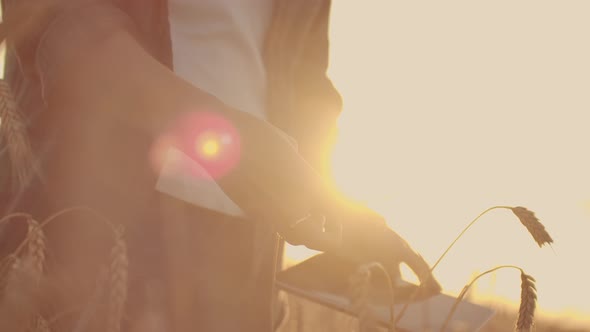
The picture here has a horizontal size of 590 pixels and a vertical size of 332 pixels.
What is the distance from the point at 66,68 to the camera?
67 centimetres

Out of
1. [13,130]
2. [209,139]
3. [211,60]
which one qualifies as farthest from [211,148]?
[211,60]

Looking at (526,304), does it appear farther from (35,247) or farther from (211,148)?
(35,247)

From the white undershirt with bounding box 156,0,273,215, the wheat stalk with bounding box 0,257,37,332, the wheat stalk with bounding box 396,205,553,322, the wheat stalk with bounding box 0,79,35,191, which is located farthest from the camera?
the white undershirt with bounding box 156,0,273,215

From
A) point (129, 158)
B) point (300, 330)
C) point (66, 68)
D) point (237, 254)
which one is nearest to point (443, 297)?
point (237, 254)

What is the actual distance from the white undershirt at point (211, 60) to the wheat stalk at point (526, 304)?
48 cm

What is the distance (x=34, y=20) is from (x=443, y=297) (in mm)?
686

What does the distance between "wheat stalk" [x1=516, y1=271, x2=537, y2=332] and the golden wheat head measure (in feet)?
0.18

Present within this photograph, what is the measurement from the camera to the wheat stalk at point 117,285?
1.89 feet

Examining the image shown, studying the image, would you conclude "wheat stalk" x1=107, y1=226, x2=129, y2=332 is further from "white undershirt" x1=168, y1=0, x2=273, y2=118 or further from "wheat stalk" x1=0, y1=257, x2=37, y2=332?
"white undershirt" x1=168, y1=0, x2=273, y2=118

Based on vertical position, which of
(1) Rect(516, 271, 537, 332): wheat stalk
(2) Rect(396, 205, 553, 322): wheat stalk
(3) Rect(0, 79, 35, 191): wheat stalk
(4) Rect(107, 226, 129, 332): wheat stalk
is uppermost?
(3) Rect(0, 79, 35, 191): wheat stalk

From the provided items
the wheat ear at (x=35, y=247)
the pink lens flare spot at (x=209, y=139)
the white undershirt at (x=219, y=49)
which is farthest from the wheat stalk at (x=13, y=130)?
the white undershirt at (x=219, y=49)

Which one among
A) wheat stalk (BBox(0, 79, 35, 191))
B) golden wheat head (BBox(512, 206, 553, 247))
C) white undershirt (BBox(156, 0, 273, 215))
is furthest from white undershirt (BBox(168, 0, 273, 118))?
golden wheat head (BBox(512, 206, 553, 247))

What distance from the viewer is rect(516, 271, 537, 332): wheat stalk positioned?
2.40 feet

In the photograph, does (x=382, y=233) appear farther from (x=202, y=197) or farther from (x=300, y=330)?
(x=300, y=330)
